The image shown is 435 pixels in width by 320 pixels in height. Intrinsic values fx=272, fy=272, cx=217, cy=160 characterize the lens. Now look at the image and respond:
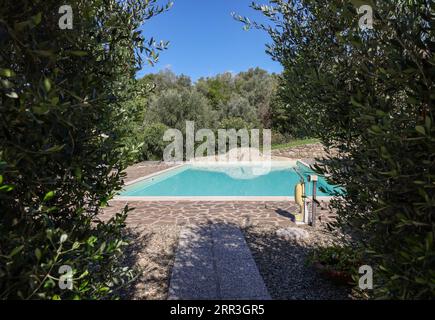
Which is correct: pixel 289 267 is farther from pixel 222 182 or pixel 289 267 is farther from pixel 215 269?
pixel 222 182

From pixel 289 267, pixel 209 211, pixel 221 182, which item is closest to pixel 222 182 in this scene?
pixel 221 182

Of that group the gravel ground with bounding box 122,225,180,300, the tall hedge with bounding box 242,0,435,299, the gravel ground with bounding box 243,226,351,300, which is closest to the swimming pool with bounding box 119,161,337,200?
the gravel ground with bounding box 122,225,180,300

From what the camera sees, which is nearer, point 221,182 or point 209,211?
point 209,211

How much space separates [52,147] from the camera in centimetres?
163

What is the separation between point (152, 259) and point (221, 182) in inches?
498

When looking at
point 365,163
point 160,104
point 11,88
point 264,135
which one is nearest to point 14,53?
point 11,88

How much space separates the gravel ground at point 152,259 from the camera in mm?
4773

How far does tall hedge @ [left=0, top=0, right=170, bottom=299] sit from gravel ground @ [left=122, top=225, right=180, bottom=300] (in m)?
1.96

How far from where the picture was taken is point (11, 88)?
1529mm

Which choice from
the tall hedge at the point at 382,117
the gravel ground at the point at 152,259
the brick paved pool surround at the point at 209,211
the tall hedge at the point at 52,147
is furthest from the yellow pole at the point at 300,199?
the tall hedge at the point at 52,147

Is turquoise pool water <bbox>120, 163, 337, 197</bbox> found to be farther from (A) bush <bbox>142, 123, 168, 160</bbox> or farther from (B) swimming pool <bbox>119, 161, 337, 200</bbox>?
(A) bush <bbox>142, 123, 168, 160</bbox>
